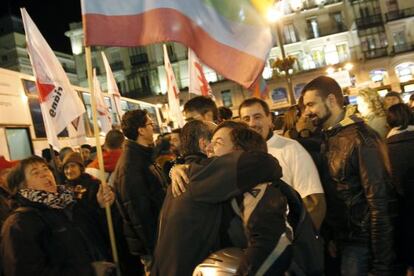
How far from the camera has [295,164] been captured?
3410 mm

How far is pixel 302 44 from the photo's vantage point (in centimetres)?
5109

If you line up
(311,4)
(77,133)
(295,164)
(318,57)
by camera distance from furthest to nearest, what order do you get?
(311,4), (318,57), (77,133), (295,164)

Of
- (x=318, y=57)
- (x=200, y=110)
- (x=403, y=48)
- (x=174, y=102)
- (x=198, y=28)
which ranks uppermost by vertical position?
(x=318, y=57)

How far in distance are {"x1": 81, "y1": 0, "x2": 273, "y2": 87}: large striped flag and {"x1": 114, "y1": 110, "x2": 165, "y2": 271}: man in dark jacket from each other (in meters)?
1.16

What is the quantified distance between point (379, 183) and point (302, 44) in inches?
1975

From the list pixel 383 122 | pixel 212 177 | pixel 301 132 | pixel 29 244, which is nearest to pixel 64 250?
pixel 29 244

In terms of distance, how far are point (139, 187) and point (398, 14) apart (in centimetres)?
5110

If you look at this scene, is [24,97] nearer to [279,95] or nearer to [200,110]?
[200,110]

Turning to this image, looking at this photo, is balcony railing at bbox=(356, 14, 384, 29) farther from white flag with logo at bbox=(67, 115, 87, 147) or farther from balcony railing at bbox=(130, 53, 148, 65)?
white flag with logo at bbox=(67, 115, 87, 147)

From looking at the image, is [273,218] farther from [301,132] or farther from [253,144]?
[301,132]

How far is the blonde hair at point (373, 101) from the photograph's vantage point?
A: 573 centimetres

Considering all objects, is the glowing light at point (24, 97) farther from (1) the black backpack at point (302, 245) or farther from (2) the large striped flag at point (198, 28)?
(1) the black backpack at point (302, 245)

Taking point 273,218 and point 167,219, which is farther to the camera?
point 167,219

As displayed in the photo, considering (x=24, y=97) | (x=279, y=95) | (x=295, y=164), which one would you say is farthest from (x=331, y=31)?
(x=295, y=164)
